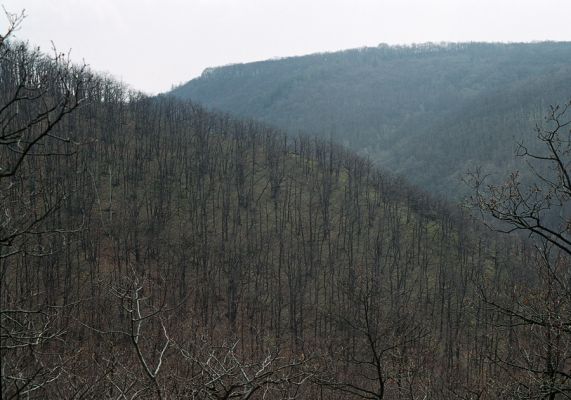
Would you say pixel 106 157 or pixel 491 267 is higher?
pixel 106 157

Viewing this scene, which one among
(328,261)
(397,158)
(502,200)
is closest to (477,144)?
(397,158)

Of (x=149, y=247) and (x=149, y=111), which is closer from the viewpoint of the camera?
(x=149, y=247)

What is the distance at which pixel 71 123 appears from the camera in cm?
7850

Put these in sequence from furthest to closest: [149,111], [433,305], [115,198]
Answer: [149,111]
[115,198]
[433,305]

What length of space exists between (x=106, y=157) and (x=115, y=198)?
8.82 meters

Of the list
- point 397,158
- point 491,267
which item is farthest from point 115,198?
point 397,158

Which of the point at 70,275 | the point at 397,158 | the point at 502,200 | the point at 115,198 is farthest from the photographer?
the point at 397,158

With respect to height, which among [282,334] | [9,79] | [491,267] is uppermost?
[9,79]

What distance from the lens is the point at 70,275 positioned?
56.5 m

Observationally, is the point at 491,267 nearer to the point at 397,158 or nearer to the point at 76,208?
the point at 76,208

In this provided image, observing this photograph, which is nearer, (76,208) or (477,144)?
(76,208)

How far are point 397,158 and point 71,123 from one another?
131 meters

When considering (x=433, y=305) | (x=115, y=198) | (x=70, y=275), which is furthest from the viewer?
(x=115, y=198)

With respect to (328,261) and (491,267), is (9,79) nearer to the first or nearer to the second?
(328,261)
